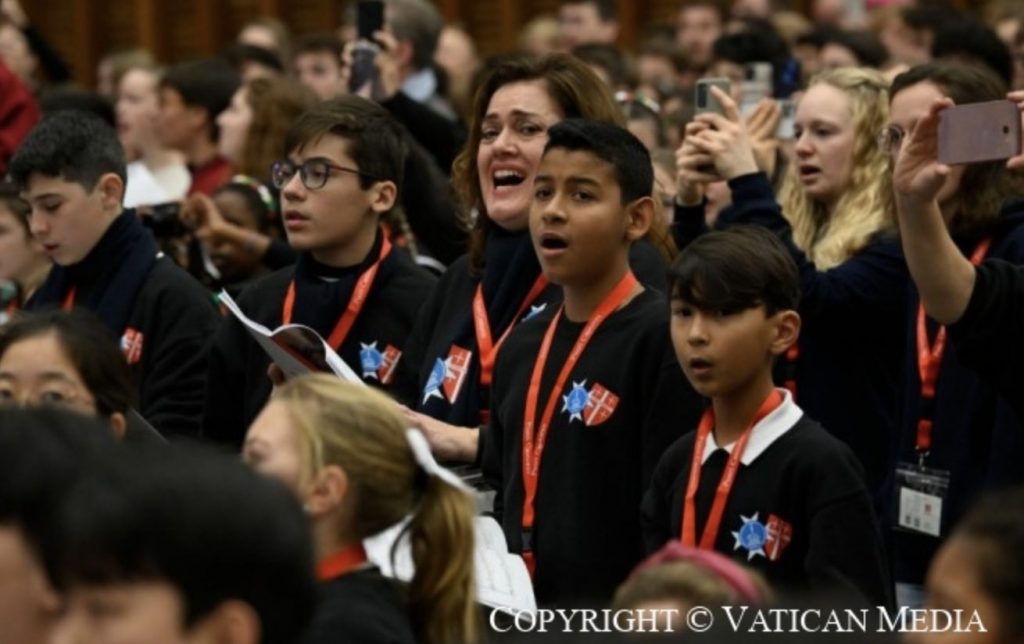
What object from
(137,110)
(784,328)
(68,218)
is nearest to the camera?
(784,328)

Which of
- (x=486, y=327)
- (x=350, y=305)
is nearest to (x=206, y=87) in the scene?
(x=350, y=305)

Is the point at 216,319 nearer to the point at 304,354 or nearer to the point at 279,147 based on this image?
the point at 304,354

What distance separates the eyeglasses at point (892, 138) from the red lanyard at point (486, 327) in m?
0.82

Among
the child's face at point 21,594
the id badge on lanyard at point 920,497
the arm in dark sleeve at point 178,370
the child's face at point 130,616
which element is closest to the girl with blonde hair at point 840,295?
the id badge on lanyard at point 920,497

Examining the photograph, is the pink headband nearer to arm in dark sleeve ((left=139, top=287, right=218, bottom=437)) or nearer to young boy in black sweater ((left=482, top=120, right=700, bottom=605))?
young boy in black sweater ((left=482, top=120, right=700, bottom=605))

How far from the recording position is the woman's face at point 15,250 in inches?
278

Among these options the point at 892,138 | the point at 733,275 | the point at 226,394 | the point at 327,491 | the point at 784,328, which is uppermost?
the point at 892,138

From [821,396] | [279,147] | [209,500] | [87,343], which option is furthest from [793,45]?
[209,500]

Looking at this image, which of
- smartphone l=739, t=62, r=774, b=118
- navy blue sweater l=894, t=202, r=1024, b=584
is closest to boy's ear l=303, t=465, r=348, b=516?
navy blue sweater l=894, t=202, r=1024, b=584

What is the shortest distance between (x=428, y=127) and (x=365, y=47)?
45 cm

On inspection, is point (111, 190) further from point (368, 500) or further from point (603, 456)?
point (368, 500)

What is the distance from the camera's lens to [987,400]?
4.73 m

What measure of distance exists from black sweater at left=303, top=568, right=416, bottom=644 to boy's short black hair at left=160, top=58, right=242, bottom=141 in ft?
19.5

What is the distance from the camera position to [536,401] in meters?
4.70
